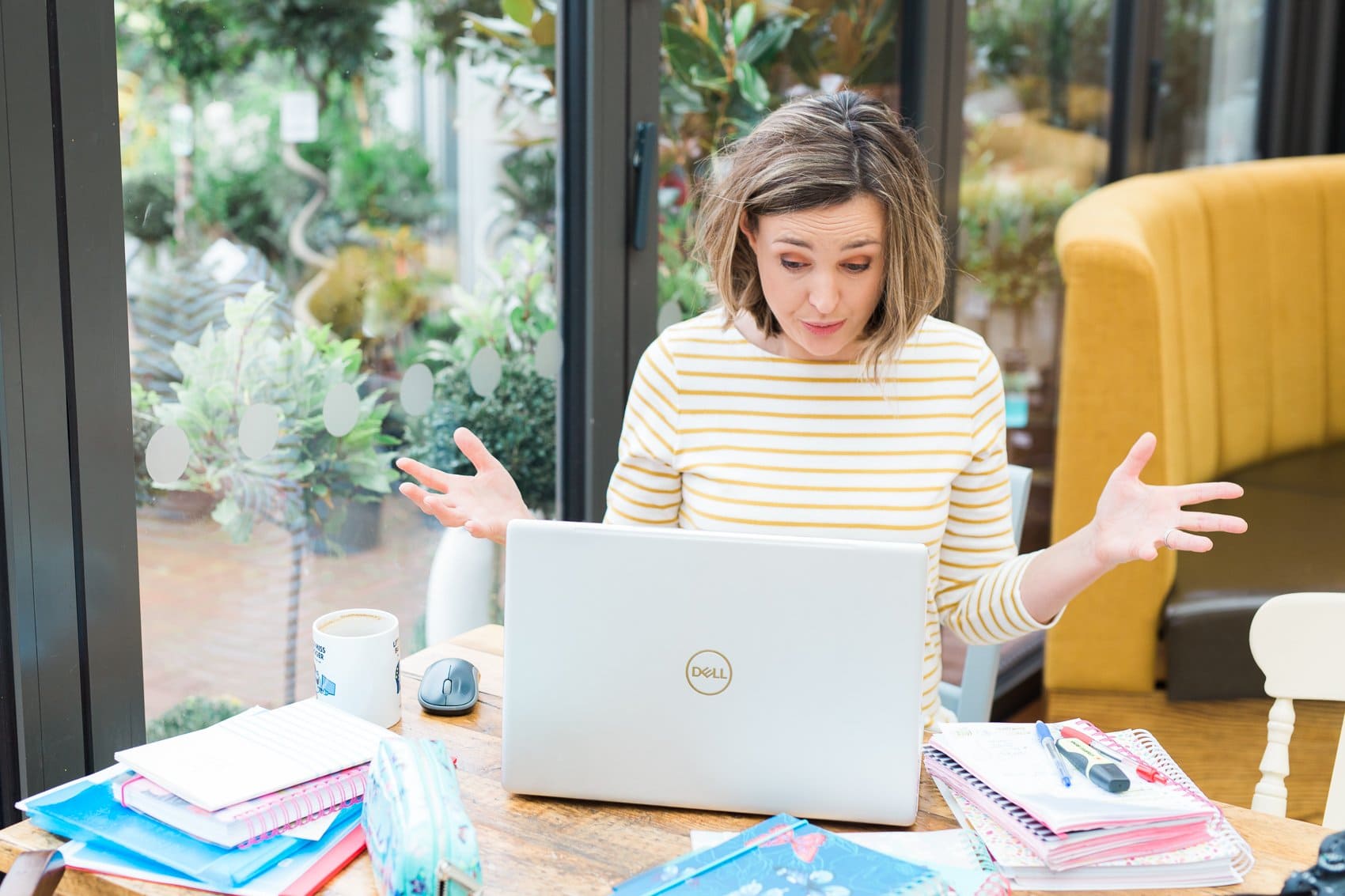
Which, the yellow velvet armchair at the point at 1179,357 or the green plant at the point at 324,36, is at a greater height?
the green plant at the point at 324,36

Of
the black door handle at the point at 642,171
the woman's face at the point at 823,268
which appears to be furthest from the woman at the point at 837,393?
the black door handle at the point at 642,171

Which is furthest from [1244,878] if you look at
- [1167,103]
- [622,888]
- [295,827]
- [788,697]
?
[1167,103]

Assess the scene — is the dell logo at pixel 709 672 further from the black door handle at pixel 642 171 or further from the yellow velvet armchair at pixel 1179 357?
the yellow velvet armchair at pixel 1179 357

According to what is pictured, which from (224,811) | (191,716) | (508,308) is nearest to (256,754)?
(224,811)

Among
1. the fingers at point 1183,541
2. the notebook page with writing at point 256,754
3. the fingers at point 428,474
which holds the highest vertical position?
the fingers at point 428,474

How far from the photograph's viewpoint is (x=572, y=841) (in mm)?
1093

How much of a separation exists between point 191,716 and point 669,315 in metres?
1.07

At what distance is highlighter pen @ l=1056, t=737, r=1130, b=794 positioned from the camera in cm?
111

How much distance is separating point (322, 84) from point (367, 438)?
19.6 inches

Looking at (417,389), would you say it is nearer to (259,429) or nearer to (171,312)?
(259,429)

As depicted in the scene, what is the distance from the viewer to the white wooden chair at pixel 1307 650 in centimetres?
130

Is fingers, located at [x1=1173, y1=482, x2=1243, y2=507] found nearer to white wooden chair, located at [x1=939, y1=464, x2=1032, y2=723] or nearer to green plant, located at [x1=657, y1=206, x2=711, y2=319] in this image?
white wooden chair, located at [x1=939, y1=464, x2=1032, y2=723]

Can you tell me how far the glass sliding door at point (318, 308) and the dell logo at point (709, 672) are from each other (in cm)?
77

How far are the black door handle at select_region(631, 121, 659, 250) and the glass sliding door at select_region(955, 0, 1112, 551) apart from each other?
3.64ft
